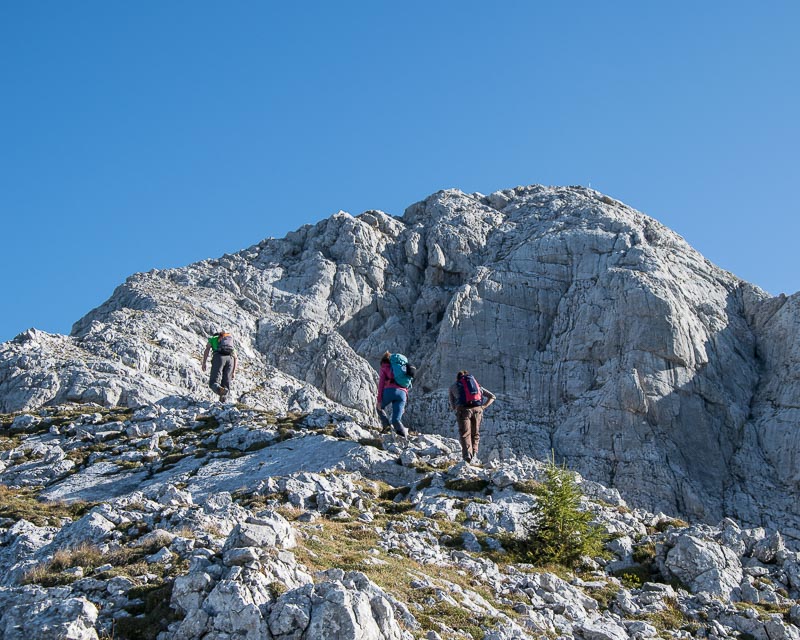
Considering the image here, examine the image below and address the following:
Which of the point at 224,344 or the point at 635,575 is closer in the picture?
the point at 635,575

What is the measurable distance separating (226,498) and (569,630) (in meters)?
8.82

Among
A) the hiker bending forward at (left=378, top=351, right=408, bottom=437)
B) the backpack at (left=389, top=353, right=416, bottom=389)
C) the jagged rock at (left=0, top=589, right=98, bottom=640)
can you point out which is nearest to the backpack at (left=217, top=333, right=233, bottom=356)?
the hiker bending forward at (left=378, top=351, right=408, bottom=437)

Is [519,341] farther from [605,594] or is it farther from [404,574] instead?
[404,574]

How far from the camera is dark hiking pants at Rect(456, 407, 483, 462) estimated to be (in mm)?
24495

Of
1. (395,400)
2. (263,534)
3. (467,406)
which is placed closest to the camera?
(263,534)

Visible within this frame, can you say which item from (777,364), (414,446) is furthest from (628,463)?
(414,446)

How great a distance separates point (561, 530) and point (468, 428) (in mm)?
7148

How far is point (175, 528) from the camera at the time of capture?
591 inches

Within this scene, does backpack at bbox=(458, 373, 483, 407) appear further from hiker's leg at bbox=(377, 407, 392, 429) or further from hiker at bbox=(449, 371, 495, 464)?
hiker's leg at bbox=(377, 407, 392, 429)

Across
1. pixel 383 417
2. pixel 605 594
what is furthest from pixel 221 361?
pixel 605 594

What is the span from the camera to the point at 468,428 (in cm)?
2466

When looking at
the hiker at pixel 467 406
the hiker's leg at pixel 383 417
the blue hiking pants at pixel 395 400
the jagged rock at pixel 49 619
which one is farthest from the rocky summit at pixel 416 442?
the hiker at pixel 467 406

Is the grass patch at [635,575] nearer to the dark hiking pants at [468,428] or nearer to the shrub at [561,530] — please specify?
the shrub at [561,530]

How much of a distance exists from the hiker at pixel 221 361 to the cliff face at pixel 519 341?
9.48 metres
